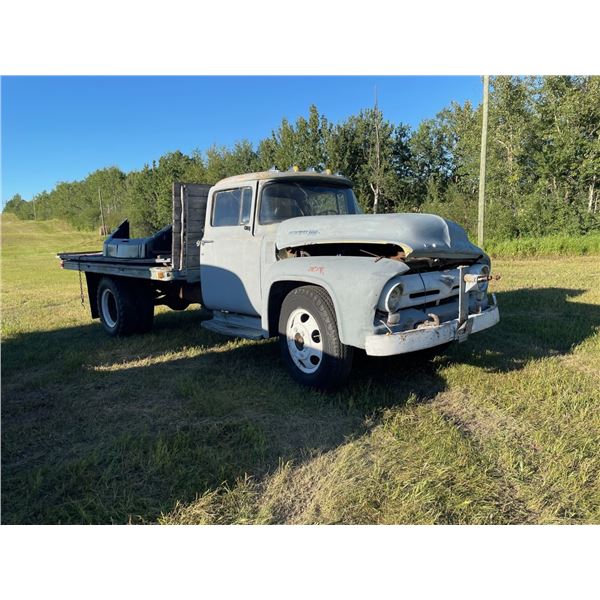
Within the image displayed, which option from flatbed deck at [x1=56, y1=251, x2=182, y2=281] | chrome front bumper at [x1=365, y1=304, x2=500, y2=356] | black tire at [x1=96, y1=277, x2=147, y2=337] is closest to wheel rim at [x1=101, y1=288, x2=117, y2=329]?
black tire at [x1=96, y1=277, x2=147, y2=337]

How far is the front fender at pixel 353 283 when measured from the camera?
3.64 meters

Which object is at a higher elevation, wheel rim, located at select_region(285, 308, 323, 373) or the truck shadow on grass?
wheel rim, located at select_region(285, 308, 323, 373)

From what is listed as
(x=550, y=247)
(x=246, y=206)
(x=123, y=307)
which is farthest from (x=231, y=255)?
(x=550, y=247)

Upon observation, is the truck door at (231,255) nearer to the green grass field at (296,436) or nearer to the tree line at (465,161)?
→ the green grass field at (296,436)

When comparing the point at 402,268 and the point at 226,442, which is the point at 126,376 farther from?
the point at 402,268

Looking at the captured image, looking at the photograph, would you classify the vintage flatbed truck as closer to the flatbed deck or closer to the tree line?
the flatbed deck

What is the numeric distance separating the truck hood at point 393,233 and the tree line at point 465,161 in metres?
18.7

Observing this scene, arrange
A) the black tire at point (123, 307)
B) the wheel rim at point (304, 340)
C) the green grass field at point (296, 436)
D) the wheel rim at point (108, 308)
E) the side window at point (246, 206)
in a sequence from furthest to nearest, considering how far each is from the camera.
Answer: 1. the wheel rim at point (108, 308)
2. the black tire at point (123, 307)
3. the side window at point (246, 206)
4. the wheel rim at point (304, 340)
5. the green grass field at point (296, 436)

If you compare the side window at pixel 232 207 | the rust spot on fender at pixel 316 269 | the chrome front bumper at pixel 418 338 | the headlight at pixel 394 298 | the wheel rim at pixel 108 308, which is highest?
the side window at pixel 232 207

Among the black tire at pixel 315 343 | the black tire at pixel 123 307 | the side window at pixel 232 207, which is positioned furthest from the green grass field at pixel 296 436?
the side window at pixel 232 207

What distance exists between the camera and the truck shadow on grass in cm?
289

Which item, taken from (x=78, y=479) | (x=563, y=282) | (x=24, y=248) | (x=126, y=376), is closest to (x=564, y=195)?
(x=563, y=282)

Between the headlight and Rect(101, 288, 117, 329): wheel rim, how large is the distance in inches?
197

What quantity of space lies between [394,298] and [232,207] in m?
2.50
